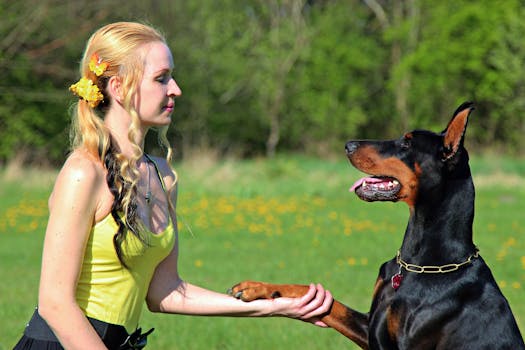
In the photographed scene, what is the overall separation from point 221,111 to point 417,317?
27.8 m

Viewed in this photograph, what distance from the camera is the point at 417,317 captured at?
366 centimetres

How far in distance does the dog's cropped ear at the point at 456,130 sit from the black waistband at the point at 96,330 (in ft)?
5.99

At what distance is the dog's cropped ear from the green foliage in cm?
2352

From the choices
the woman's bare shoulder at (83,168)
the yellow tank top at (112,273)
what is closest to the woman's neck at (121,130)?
the woman's bare shoulder at (83,168)

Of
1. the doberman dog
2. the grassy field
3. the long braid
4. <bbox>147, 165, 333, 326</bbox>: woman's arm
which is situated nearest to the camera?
the long braid

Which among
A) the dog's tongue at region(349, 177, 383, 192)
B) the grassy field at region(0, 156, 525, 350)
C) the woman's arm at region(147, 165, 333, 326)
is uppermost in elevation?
the dog's tongue at region(349, 177, 383, 192)

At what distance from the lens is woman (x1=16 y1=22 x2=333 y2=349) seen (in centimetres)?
281

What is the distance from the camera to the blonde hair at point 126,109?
9.71 ft

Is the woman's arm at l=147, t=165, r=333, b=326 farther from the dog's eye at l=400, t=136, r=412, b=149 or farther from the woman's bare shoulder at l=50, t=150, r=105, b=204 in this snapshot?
the dog's eye at l=400, t=136, r=412, b=149

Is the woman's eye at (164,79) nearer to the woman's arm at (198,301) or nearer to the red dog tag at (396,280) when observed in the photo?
the woman's arm at (198,301)

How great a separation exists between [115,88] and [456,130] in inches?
66.3

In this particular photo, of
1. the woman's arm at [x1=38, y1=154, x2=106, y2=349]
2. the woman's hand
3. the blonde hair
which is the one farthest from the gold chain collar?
the woman's arm at [x1=38, y1=154, x2=106, y2=349]

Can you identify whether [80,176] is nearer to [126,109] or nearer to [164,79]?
[126,109]

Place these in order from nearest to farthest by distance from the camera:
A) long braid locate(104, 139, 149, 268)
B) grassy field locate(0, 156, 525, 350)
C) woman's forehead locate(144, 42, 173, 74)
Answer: long braid locate(104, 139, 149, 268)
woman's forehead locate(144, 42, 173, 74)
grassy field locate(0, 156, 525, 350)
